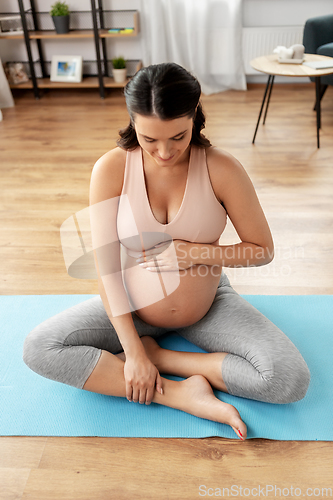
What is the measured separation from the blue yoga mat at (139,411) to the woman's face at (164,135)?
2.07 ft

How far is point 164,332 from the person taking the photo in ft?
4.25

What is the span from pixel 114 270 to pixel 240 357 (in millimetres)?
391

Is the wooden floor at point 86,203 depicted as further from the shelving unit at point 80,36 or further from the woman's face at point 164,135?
the woman's face at point 164,135

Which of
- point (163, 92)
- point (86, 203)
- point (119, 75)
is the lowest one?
point (86, 203)

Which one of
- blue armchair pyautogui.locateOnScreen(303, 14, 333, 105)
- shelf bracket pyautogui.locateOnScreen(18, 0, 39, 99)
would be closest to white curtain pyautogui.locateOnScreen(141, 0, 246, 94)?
blue armchair pyautogui.locateOnScreen(303, 14, 333, 105)

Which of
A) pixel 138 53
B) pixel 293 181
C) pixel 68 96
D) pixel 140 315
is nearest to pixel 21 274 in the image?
pixel 140 315

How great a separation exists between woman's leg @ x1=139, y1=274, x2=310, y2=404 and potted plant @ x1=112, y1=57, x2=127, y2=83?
116 inches

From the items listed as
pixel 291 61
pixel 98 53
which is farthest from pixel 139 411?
pixel 98 53

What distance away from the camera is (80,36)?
347cm

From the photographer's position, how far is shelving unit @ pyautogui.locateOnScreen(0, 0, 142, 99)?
11.5 feet

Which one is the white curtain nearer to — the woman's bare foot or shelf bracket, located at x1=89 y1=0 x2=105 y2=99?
shelf bracket, located at x1=89 y1=0 x2=105 y2=99

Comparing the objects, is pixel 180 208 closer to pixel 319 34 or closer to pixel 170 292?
pixel 170 292

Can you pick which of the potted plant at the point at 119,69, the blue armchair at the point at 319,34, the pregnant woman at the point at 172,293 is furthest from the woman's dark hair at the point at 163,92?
the potted plant at the point at 119,69

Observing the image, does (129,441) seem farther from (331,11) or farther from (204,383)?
(331,11)
